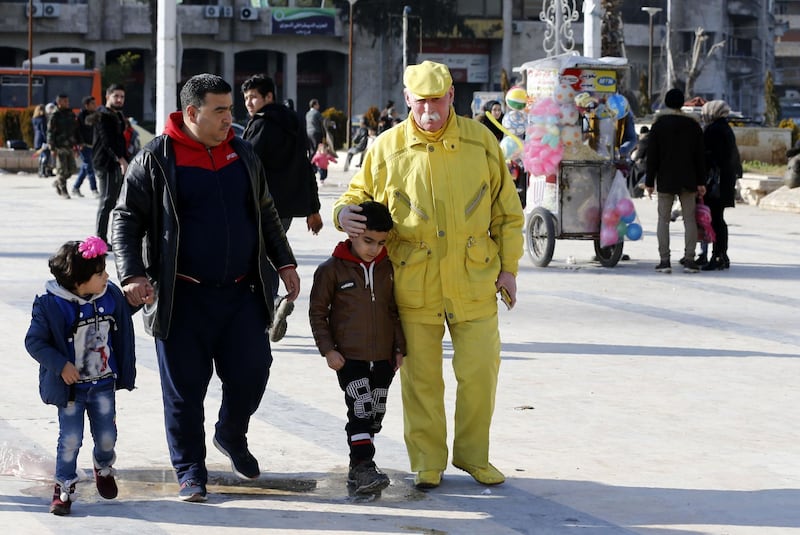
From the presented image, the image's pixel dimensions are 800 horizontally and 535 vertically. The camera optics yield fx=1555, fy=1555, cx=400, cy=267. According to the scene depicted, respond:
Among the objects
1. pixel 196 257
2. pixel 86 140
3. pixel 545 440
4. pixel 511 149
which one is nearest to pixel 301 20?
pixel 86 140

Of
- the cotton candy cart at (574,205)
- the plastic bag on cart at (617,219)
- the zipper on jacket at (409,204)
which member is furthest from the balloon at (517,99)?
the zipper on jacket at (409,204)

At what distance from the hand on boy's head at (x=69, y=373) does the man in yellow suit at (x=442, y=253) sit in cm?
118

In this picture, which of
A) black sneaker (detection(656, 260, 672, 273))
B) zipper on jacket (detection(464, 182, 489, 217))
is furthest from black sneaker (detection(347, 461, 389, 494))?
black sneaker (detection(656, 260, 672, 273))

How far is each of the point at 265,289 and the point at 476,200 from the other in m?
0.89

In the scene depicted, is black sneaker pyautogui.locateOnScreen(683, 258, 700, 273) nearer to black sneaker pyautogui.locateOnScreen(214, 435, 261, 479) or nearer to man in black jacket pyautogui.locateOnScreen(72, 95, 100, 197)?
black sneaker pyautogui.locateOnScreen(214, 435, 261, 479)

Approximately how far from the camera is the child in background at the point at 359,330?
19.7ft

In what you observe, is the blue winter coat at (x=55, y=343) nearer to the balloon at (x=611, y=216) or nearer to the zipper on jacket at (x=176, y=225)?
the zipper on jacket at (x=176, y=225)

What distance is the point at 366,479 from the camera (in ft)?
19.4

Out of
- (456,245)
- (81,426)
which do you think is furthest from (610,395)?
(81,426)

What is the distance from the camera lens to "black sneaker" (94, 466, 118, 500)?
5.71 m

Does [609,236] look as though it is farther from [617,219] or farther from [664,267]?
[664,267]

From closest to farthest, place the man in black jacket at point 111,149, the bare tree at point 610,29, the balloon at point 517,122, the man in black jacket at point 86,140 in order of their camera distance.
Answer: the man in black jacket at point 111,149, the balloon at point 517,122, the man in black jacket at point 86,140, the bare tree at point 610,29

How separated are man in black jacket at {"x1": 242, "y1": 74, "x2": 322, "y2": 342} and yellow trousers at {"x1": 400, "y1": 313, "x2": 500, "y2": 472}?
298cm

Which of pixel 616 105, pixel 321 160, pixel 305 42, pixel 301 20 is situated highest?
pixel 301 20
